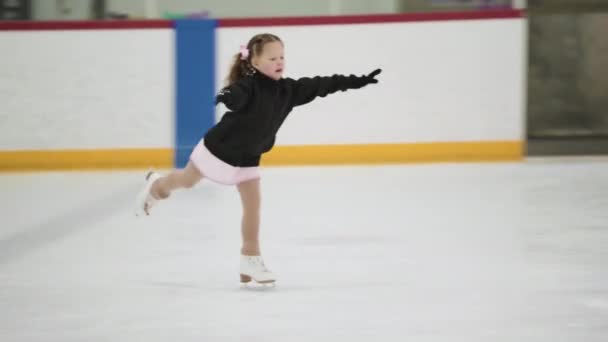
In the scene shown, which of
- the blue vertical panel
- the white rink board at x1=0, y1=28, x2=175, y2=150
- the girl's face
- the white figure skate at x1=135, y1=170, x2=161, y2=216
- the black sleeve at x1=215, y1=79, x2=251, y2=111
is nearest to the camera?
the black sleeve at x1=215, y1=79, x2=251, y2=111

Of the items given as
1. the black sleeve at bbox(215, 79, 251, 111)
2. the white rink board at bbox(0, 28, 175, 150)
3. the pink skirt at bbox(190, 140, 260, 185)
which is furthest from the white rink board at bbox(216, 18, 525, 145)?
the black sleeve at bbox(215, 79, 251, 111)

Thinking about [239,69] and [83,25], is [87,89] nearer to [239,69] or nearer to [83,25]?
[83,25]

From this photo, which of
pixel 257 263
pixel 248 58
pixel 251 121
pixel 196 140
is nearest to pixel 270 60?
pixel 248 58

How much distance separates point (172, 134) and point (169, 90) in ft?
1.03

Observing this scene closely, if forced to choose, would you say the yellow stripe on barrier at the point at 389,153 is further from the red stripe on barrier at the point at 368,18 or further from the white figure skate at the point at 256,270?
the white figure skate at the point at 256,270

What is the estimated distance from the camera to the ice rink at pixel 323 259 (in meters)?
3.09

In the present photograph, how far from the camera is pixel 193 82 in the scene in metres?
7.03

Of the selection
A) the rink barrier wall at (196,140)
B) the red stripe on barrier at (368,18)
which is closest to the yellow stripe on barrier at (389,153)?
the rink barrier wall at (196,140)

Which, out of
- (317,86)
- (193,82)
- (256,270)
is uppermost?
(317,86)

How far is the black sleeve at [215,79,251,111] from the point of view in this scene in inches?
131

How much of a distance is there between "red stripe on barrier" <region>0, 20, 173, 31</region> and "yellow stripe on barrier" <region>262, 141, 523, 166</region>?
1233 millimetres

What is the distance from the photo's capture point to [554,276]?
374 cm

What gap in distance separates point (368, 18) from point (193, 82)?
1333 millimetres

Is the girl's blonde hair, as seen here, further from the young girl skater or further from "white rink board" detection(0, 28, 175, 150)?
"white rink board" detection(0, 28, 175, 150)
